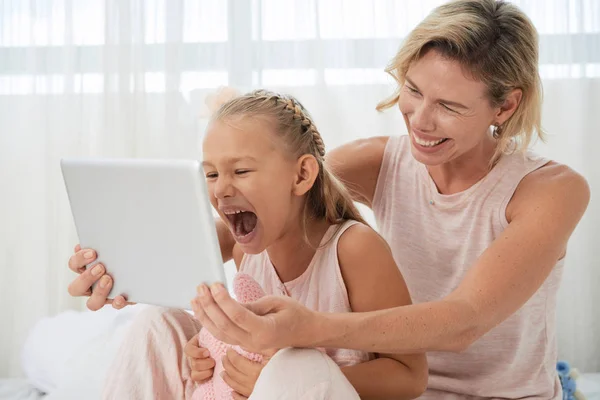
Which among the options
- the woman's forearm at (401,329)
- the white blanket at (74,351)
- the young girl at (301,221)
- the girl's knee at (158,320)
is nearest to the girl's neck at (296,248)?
the young girl at (301,221)

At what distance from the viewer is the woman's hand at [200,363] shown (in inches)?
55.7

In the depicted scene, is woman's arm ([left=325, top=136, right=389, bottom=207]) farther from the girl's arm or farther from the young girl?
the girl's arm

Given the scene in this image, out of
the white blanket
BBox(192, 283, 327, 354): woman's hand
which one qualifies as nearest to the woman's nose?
BBox(192, 283, 327, 354): woman's hand

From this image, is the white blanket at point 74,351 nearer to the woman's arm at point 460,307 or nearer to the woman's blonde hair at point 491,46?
the woman's arm at point 460,307

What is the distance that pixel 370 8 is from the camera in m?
3.16

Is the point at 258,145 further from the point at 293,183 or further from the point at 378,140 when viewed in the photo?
the point at 378,140

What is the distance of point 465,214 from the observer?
1642 mm

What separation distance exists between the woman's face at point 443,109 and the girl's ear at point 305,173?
0.21 m

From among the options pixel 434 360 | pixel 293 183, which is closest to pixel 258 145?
pixel 293 183

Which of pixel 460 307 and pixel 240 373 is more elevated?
pixel 460 307

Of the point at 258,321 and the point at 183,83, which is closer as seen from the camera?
the point at 258,321

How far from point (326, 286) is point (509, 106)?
503 mm

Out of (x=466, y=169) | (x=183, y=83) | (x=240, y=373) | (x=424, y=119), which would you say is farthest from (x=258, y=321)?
(x=183, y=83)

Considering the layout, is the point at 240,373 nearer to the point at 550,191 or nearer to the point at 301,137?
the point at 301,137
